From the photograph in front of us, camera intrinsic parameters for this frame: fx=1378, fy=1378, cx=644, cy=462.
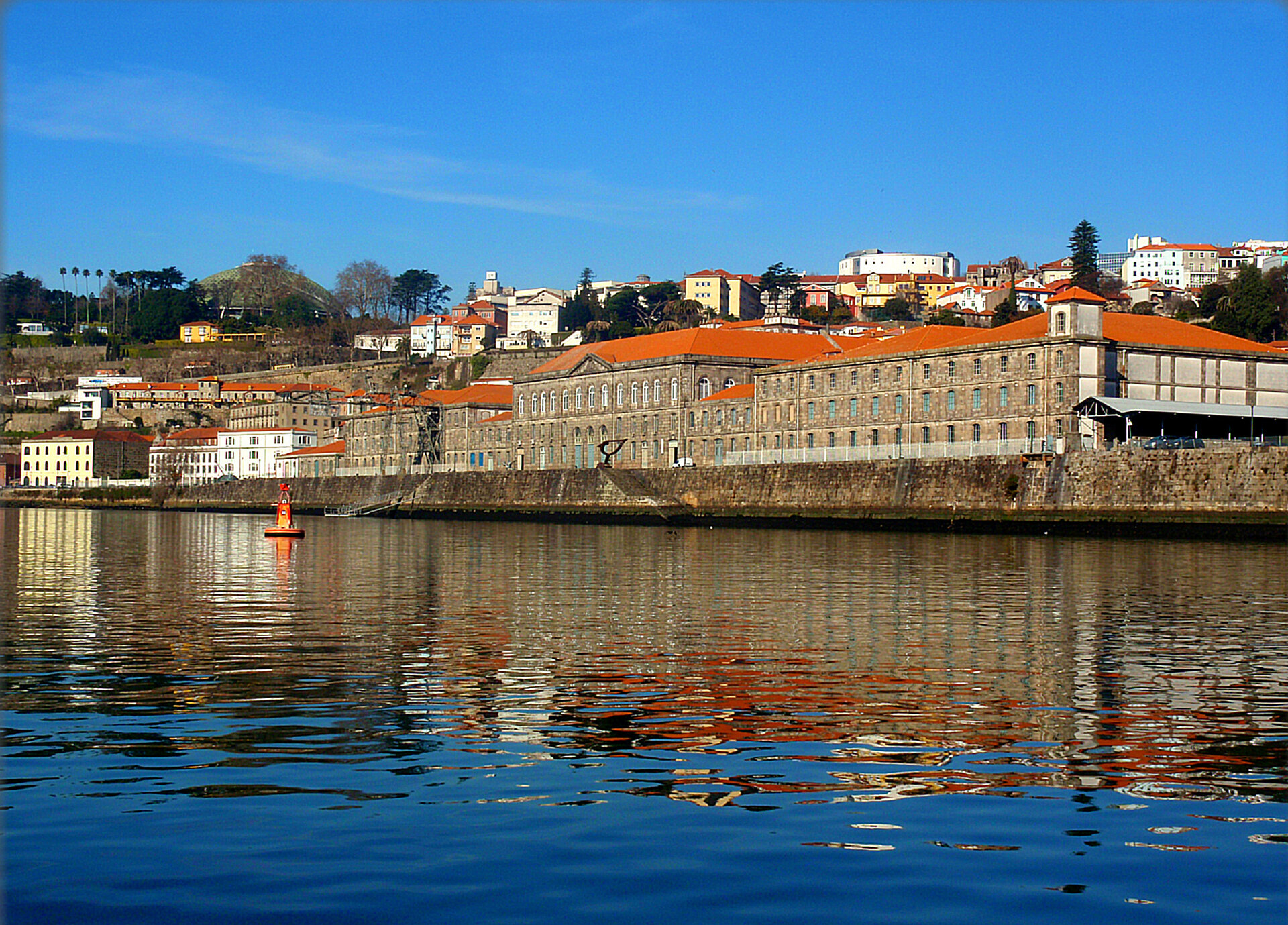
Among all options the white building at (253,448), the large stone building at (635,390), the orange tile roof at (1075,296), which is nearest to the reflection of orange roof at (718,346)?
the large stone building at (635,390)

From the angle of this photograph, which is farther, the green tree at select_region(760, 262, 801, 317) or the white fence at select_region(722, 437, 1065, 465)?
the green tree at select_region(760, 262, 801, 317)

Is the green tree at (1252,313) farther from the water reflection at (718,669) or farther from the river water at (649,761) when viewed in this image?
the river water at (649,761)

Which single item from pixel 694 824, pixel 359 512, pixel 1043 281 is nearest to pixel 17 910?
pixel 694 824

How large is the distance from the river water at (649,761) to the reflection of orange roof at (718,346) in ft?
236

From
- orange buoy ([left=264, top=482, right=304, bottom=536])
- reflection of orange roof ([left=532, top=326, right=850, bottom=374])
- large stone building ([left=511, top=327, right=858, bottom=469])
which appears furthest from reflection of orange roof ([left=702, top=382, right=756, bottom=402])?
orange buoy ([left=264, top=482, right=304, bottom=536])

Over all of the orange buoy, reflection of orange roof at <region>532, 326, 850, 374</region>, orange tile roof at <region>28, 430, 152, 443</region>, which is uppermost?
reflection of orange roof at <region>532, 326, 850, 374</region>

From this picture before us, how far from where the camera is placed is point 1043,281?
652 ft

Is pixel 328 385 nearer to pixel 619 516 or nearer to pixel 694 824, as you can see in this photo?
pixel 619 516

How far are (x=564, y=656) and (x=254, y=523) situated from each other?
7523 cm

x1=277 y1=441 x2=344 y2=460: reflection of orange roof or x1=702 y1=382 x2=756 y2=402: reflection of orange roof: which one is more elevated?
x1=702 y1=382 x2=756 y2=402: reflection of orange roof

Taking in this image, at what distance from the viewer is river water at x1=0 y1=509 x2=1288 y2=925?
8461mm

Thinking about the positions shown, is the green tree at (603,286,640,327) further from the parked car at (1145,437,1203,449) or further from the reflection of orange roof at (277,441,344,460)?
the parked car at (1145,437,1203,449)

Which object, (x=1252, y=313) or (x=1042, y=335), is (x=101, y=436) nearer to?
(x=1252, y=313)

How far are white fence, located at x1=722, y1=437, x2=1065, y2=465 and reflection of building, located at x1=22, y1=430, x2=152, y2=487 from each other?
9839 centimetres
